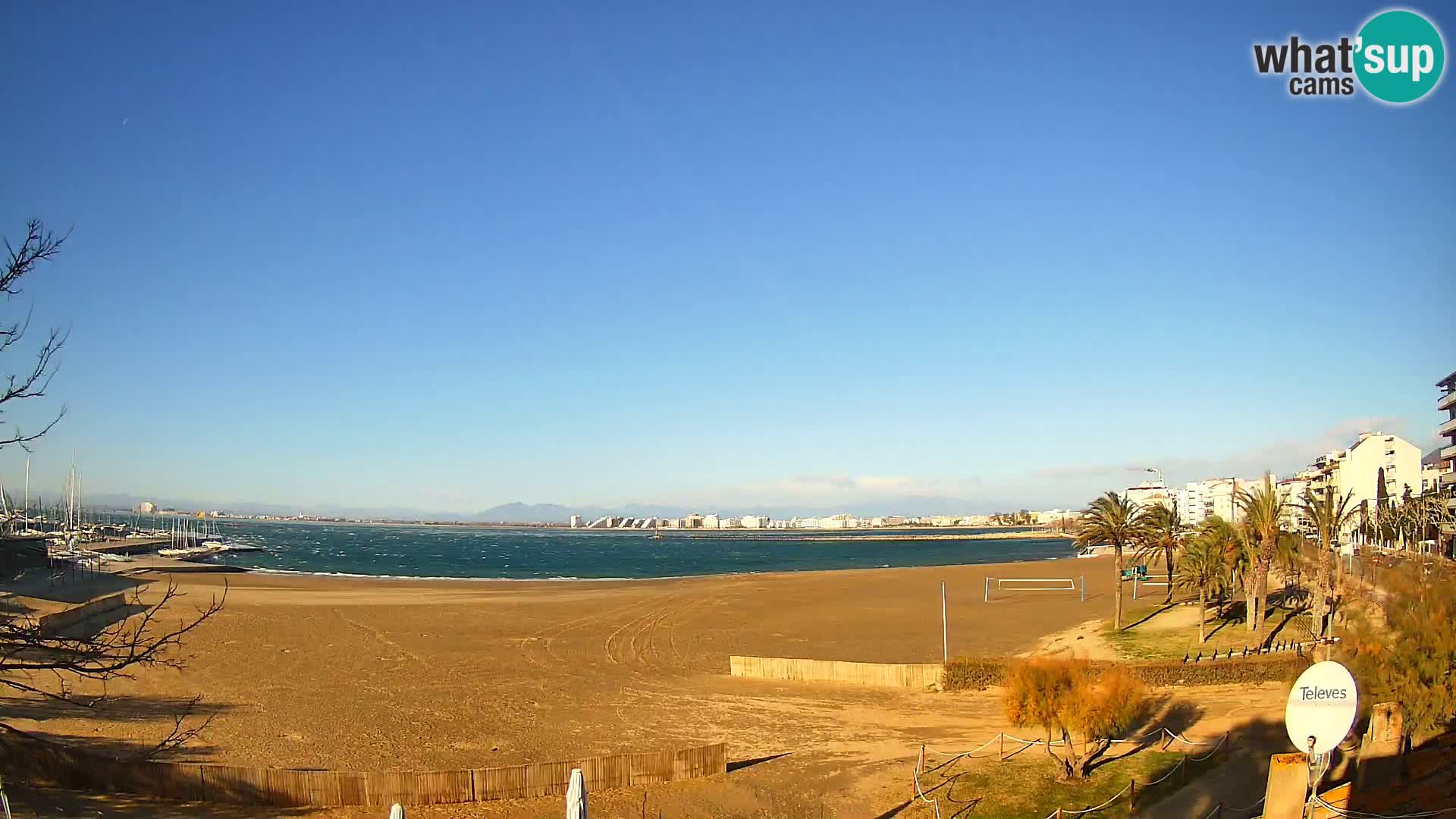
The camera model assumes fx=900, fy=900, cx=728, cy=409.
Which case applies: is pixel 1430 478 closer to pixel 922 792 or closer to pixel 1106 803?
pixel 1106 803

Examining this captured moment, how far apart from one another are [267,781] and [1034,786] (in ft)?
47.5

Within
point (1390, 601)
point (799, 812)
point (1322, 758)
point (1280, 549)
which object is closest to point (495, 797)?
point (799, 812)

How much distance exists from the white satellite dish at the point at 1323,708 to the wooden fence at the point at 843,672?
48.5ft

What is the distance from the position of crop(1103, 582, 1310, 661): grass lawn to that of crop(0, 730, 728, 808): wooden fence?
66.4 feet

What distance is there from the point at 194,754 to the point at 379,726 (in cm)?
445

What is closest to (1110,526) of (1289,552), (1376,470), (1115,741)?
(1289,552)

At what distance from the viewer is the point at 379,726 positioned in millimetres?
23703

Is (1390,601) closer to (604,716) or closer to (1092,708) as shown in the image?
(1092,708)

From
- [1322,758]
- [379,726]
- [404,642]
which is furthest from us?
[404,642]

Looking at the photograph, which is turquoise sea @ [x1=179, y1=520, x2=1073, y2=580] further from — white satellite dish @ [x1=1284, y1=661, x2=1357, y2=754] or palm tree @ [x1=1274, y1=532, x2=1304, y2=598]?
white satellite dish @ [x1=1284, y1=661, x2=1357, y2=754]

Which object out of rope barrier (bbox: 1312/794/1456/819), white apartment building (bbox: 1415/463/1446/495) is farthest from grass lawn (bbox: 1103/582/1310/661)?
white apartment building (bbox: 1415/463/1446/495)

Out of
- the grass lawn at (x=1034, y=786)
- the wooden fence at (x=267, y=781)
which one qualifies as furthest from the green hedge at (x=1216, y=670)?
the wooden fence at (x=267, y=781)

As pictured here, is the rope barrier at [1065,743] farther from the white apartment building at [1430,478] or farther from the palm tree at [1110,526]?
the white apartment building at [1430,478]

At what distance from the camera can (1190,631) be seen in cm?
3469
